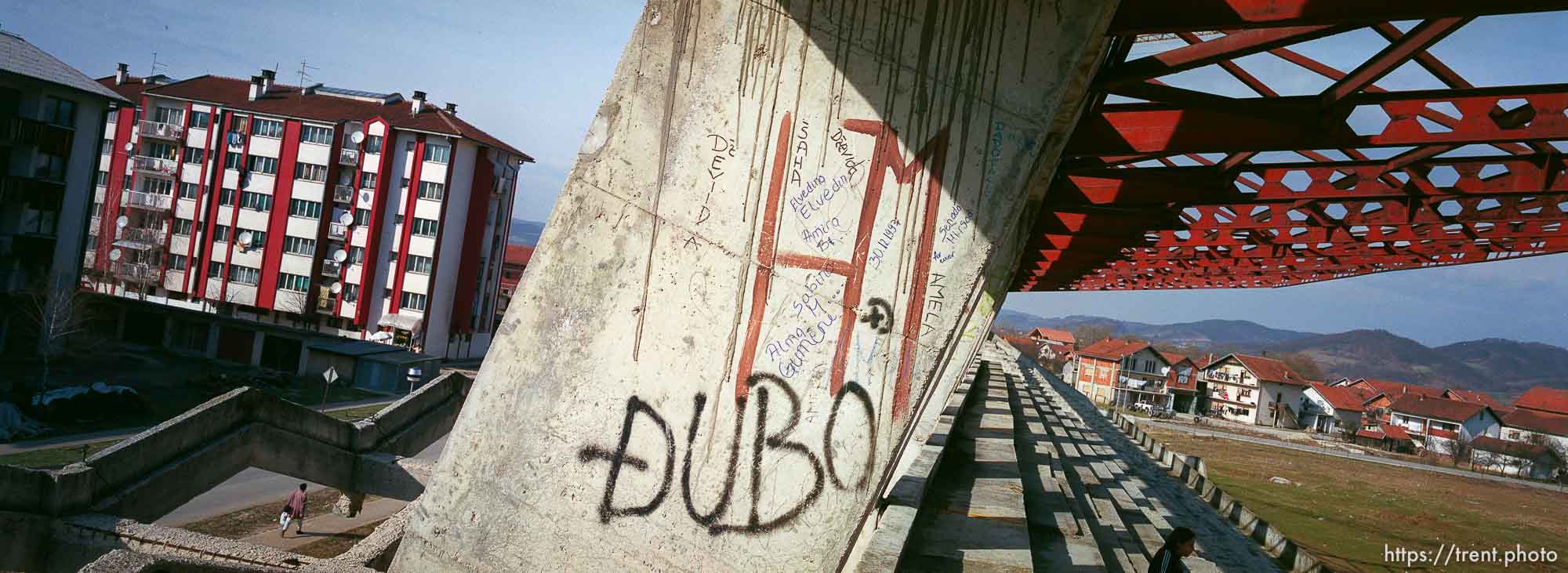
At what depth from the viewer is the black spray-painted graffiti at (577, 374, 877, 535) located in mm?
3738

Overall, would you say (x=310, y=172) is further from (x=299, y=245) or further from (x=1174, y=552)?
(x=1174, y=552)

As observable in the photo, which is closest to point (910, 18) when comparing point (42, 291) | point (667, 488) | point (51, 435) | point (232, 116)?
point (667, 488)

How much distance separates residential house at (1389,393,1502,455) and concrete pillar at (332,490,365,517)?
83696mm

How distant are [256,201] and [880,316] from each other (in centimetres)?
4584

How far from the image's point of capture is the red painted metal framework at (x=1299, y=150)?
147 inches

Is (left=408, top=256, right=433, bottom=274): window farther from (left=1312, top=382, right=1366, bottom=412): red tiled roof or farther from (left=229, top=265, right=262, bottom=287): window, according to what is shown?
(left=1312, top=382, right=1366, bottom=412): red tiled roof

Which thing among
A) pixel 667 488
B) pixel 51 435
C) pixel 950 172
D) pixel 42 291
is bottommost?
pixel 51 435

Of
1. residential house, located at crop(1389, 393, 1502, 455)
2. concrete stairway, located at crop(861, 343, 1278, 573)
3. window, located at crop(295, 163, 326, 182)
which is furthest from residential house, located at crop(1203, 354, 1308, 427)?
concrete stairway, located at crop(861, 343, 1278, 573)

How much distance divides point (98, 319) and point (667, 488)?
1886 inches

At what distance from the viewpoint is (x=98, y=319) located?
4044 centimetres

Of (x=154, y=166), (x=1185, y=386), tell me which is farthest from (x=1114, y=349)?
(x=154, y=166)

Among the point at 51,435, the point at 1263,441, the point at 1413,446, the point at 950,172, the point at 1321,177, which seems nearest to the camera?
the point at 950,172

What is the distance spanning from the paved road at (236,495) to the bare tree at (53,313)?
15397mm

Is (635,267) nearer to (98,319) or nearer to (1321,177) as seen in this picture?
(1321,177)
